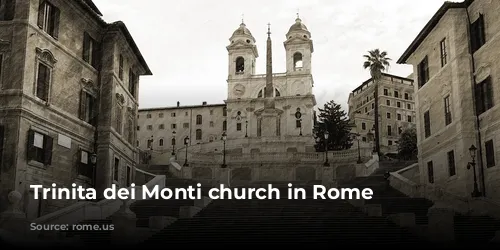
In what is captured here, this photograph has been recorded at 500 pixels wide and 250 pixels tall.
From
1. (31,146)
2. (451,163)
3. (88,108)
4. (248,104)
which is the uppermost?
(248,104)

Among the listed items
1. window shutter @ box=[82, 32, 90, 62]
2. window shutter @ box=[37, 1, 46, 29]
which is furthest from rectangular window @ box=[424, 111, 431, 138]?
window shutter @ box=[37, 1, 46, 29]

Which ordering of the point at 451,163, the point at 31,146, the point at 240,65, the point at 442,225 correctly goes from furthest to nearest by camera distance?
the point at 240,65, the point at 451,163, the point at 31,146, the point at 442,225

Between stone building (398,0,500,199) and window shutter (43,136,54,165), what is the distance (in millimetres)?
19796

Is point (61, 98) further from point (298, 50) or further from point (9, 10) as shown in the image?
point (298, 50)

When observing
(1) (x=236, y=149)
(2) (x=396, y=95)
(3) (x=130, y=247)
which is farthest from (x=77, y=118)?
(2) (x=396, y=95)

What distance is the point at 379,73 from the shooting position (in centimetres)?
8094

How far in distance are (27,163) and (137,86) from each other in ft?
56.8

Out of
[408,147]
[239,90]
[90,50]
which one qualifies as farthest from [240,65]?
[90,50]

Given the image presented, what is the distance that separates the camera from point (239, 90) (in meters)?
106

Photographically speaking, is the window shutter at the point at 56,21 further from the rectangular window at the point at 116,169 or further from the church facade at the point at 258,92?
the church facade at the point at 258,92

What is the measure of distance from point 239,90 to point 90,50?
7172 cm

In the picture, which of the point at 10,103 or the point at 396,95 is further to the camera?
the point at 396,95

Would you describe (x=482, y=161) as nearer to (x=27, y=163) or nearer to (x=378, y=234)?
(x=378, y=234)

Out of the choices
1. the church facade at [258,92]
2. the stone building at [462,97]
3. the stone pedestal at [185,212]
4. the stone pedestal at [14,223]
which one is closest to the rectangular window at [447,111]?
the stone building at [462,97]
